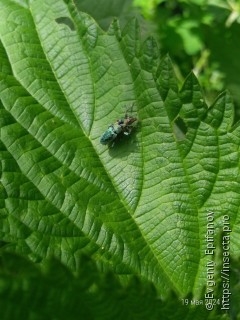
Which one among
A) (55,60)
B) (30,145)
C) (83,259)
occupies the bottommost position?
(83,259)

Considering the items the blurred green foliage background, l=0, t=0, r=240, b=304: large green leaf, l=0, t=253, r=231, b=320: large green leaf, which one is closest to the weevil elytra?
l=0, t=0, r=240, b=304: large green leaf

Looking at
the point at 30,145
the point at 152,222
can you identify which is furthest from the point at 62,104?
the point at 152,222

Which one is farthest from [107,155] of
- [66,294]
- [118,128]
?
[66,294]

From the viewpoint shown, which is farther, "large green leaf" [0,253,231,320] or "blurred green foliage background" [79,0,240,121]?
"blurred green foliage background" [79,0,240,121]

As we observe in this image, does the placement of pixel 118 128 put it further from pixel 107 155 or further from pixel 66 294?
pixel 66 294

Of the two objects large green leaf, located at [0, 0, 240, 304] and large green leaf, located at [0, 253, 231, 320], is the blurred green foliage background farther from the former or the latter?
large green leaf, located at [0, 253, 231, 320]

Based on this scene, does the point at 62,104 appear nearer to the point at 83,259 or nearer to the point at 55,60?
the point at 55,60

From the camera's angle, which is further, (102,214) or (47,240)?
(102,214)
